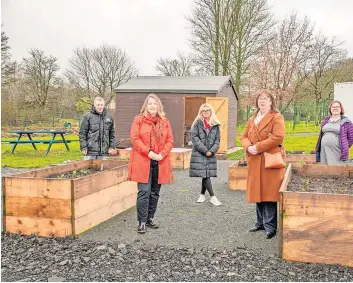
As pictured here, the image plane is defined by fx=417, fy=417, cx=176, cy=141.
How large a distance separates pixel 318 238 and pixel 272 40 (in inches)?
1004

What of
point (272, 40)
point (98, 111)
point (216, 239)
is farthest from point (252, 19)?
point (216, 239)

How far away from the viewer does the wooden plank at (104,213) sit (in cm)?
512

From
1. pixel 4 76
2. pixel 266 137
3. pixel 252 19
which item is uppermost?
pixel 252 19

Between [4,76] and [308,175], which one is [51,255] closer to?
[308,175]

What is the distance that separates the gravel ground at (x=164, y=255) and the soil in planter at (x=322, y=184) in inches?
27.8

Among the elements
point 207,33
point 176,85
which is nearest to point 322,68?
point 207,33

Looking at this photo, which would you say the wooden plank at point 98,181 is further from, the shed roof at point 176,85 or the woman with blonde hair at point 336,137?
the shed roof at point 176,85

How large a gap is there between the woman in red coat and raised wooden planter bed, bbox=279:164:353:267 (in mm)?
1693

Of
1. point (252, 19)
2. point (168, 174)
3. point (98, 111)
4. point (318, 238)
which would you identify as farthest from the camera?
point (252, 19)

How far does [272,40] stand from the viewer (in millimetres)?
27906

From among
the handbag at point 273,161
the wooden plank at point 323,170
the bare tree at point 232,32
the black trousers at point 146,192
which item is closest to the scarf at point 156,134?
the black trousers at point 146,192

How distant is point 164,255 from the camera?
4.38 metres

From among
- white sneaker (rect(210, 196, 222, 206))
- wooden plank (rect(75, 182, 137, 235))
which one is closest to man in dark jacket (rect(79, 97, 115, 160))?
wooden plank (rect(75, 182, 137, 235))

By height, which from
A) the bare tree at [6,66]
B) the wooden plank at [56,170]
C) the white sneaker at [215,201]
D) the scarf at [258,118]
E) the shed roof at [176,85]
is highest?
the bare tree at [6,66]
